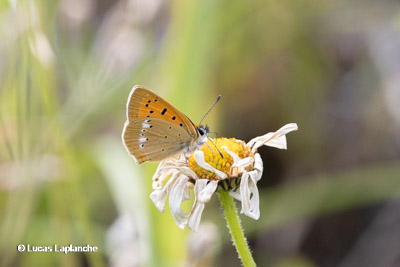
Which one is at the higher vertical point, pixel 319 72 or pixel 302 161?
pixel 319 72

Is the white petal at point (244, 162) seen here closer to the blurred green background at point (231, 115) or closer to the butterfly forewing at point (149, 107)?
the butterfly forewing at point (149, 107)

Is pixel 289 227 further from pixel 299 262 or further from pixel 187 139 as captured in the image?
pixel 187 139

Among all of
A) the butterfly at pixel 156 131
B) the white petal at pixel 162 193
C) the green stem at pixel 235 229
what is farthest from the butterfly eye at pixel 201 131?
the green stem at pixel 235 229

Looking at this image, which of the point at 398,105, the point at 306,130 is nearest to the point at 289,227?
the point at 306,130

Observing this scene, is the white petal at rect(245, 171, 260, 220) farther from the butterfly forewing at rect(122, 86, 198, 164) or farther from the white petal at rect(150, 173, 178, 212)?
the butterfly forewing at rect(122, 86, 198, 164)

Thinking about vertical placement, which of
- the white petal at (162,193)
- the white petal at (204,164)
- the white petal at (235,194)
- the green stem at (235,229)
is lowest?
the white petal at (162,193)

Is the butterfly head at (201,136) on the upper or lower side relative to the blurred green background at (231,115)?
upper

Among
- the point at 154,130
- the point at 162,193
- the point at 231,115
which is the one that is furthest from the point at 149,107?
the point at 231,115

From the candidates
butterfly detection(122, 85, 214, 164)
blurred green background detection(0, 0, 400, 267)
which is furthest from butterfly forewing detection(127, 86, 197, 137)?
blurred green background detection(0, 0, 400, 267)
